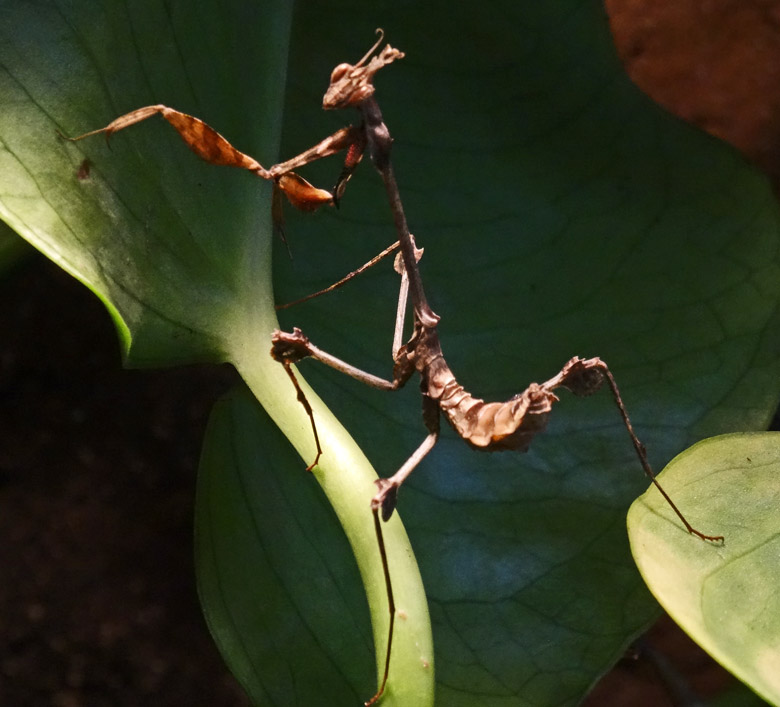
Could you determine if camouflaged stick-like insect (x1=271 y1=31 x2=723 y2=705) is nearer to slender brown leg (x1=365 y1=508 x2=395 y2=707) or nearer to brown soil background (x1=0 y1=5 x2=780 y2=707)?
slender brown leg (x1=365 y1=508 x2=395 y2=707)

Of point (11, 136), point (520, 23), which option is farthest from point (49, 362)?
point (520, 23)

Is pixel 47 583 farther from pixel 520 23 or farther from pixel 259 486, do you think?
pixel 520 23

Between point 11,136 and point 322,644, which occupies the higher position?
point 11,136

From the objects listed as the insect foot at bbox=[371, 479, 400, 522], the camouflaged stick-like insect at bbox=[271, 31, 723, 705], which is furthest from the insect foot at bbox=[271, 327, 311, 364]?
the insect foot at bbox=[371, 479, 400, 522]

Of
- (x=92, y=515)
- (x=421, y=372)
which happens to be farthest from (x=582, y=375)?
(x=92, y=515)

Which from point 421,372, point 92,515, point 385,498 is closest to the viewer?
point 385,498

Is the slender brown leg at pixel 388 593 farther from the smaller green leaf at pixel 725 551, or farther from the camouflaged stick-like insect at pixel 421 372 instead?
the smaller green leaf at pixel 725 551

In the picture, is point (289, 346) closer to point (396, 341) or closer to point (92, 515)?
point (396, 341)
